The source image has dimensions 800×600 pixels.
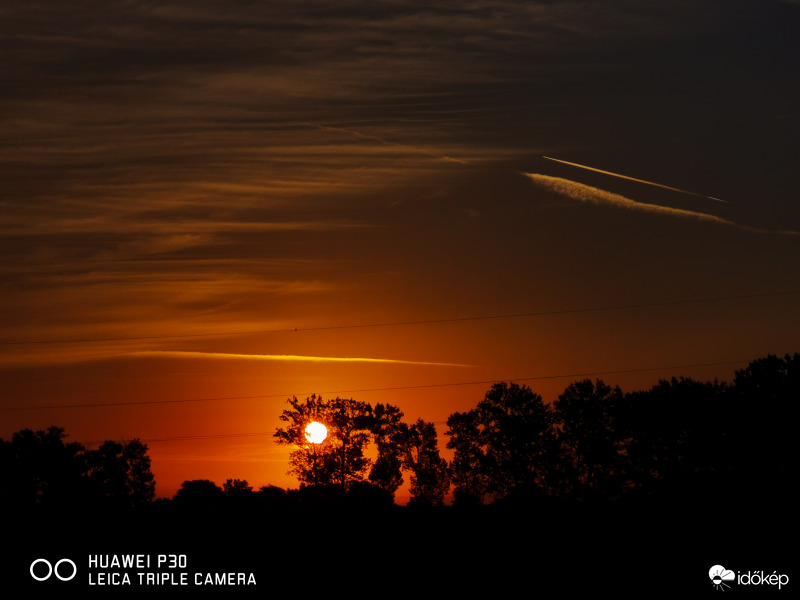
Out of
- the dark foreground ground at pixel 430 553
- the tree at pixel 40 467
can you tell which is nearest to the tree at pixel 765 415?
the dark foreground ground at pixel 430 553

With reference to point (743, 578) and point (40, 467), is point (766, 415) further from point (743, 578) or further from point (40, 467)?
point (40, 467)

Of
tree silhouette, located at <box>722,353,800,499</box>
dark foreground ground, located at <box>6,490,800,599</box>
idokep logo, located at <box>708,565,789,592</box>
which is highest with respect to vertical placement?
tree silhouette, located at <box>722,353,800,499</box>

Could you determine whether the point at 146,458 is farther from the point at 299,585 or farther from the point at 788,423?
the point at 299,585

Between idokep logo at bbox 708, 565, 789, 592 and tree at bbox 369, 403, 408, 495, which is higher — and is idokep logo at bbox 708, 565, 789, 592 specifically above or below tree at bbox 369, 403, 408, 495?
below

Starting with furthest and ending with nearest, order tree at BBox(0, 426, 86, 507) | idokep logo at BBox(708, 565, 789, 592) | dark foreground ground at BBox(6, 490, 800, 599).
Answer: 1. tree at BBox(0, 426, 86, 507)
2. dark foreground ground at BBox(6, 490, 800, 599)
3. idokep logo at BBox(708, 565, 789, 592)

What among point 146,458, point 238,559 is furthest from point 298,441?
point 238,559

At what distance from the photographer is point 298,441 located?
132 m

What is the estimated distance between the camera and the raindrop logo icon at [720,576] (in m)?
45.9

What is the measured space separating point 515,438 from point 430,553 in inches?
2890

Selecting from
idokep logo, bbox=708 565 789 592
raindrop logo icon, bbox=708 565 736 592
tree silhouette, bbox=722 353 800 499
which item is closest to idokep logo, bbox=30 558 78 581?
raindrop logo icon, bbox=708 565 736 592

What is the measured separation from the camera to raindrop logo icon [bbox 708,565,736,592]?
4595cm

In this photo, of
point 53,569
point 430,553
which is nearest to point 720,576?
point 430,553

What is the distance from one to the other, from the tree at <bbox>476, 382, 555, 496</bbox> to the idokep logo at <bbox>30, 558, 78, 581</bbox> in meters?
77.2

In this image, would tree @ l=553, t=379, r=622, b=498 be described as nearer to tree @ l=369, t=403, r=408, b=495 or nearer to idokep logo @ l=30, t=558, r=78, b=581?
tree @ l=369, t=403, r=408, b=495
